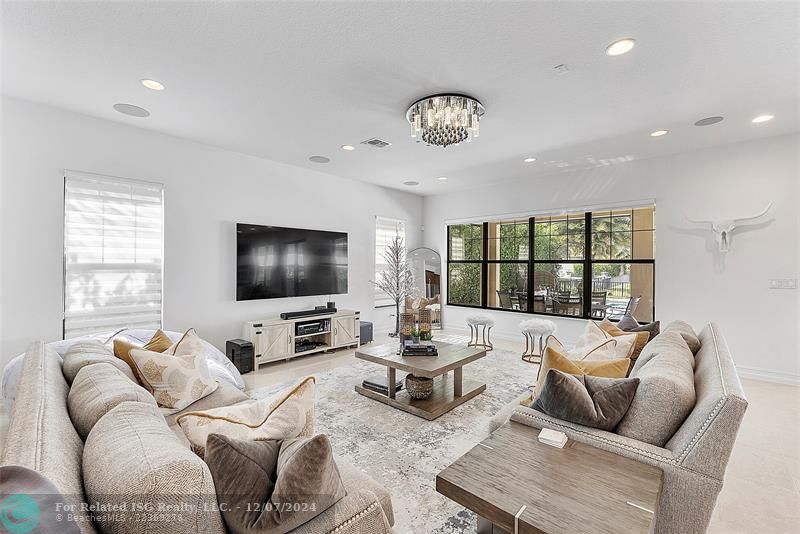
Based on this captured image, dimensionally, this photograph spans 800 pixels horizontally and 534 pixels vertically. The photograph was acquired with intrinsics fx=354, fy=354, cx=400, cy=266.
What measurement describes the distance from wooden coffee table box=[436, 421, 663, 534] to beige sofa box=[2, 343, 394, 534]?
33 cm

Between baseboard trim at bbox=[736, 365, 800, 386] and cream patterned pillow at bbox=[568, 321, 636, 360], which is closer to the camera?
cream patterned pillow at bbox=[568, 321, 636, 360]

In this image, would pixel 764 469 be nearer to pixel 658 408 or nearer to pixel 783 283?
pixel 658 408

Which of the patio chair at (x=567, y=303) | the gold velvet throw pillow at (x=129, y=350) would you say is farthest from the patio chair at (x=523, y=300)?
the gold velvet throw pillow at (x=129, y=350)

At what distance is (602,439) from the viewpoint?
4.70 ft

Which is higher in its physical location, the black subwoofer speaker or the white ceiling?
the white ceiling

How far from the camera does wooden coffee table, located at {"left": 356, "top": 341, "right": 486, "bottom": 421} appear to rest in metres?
2.99

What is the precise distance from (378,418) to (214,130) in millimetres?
3344

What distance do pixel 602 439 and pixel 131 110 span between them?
438cm

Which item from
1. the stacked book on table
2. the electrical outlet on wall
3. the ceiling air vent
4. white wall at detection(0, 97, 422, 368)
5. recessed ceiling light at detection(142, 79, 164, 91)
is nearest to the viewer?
recessed ceiling light at detection(142, 79, 164, 91)

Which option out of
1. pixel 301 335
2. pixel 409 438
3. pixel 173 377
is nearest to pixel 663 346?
pixel 409 438

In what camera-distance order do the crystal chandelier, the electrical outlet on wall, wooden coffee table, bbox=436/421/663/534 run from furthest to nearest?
the electrical outlet on wall
the crystal chandelier
wooden coffee table, bbox=436/421/663/534

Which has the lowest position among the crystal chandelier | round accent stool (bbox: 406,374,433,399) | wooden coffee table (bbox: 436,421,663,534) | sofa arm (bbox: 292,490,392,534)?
round accent stool (bbox: 406,374,433,399)

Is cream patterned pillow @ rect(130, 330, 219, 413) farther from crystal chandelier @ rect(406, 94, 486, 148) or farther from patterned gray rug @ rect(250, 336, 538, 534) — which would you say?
crystal chandelier @ rect(406, 94, 486, 148)

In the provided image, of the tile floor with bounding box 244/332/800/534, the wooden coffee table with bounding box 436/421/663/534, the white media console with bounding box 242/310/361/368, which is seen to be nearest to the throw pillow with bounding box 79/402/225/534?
the wooden coffee table with bounding box 436/421/663/534
